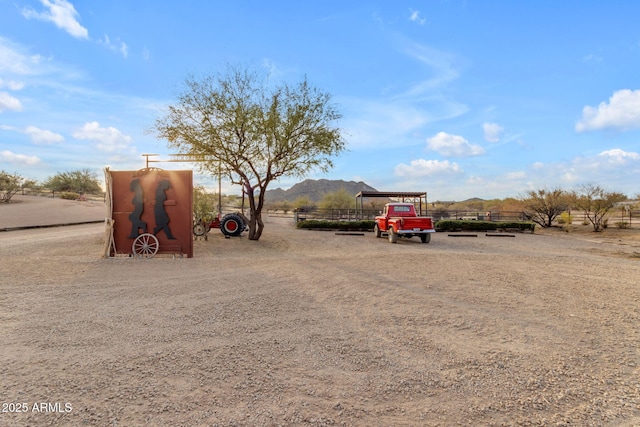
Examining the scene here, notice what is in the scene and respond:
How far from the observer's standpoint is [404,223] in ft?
50.2

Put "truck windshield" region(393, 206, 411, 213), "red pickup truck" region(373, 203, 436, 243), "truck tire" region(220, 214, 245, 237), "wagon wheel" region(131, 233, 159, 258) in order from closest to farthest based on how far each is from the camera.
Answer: "wagon wheel" region(131, 233, 159, 258) < "red pickup truck" region(373, 203, 436, 243) < "truck tire" region(220, 214, 245, 237) < "truck windshield" region(393, 206, 411, 213)

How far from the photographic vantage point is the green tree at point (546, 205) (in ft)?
93.7

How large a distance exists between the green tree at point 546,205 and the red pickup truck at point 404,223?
1783cm

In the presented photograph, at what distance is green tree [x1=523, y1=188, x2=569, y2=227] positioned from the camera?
93.7 ft

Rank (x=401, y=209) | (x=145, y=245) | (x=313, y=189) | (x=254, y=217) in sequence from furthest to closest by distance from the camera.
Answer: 1. (x=313, y=189)
2. (x=401, y=209)
3. (x=254, y=217)
4. (x=145, y=245)

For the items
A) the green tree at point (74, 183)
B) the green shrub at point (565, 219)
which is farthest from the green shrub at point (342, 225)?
the green tree at point (74, 183)

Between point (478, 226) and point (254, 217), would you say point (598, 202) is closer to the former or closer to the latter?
point (478, 226)

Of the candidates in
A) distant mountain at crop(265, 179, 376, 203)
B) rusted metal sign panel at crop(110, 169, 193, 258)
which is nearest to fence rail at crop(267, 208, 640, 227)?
rusted metal sign panel at crop(110, 169, 193, 258)

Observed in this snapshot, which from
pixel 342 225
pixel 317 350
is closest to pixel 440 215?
pixel 342 225

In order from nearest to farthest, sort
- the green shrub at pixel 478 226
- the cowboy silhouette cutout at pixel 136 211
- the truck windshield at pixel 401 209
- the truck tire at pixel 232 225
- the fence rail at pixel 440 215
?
the cowboy silhouette cutout at pixel 136 211
the truck tire at pixel 232 225
the truck windshield at pixel 401 209
the green shrub at pixel 478 226
the fence rail at pixel 440 215

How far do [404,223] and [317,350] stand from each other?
1225 cm

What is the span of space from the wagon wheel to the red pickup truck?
964 cm

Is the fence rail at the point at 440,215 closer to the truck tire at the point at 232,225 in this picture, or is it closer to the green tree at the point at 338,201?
the truck tire at the point at 232,225

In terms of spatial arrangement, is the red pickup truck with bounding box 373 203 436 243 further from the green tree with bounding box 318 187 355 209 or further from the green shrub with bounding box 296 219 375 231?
the green tree with bounding box 318 187 355 209
